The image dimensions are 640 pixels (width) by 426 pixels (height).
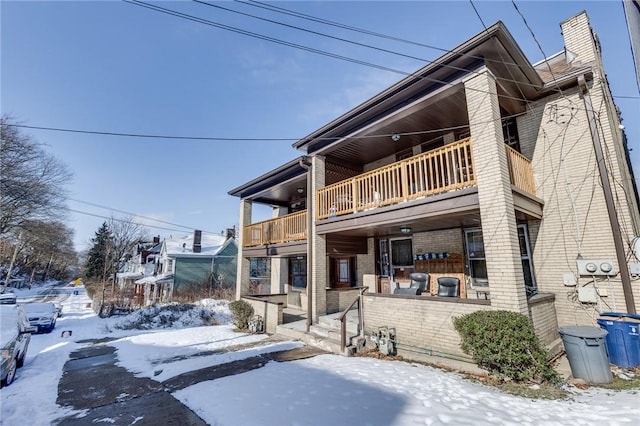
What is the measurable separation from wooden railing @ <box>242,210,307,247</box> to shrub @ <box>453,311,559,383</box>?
6761mm

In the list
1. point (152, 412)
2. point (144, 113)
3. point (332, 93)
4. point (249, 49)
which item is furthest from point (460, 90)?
point (144, 113)

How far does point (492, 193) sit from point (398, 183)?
2.42 meters

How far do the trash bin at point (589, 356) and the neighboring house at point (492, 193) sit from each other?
30.2 inches

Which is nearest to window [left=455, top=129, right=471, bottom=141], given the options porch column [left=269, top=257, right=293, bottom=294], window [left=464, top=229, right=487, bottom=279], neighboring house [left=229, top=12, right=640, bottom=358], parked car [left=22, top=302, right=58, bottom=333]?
neighboring house [left=229, top=12, right=640, bottom=358]

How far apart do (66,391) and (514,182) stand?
35.3 feet

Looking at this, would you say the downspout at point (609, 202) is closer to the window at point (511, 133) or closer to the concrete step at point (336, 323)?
the window at point (511, 133)

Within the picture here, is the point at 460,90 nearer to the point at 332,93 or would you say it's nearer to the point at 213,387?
the point at 332,93

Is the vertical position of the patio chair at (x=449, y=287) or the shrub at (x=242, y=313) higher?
the patio chair at (x=449, y=287)

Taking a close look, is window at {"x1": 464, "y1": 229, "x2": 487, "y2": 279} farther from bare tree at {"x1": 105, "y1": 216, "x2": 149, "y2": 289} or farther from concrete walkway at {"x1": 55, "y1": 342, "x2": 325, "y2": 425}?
bare tree at {"x1": 105, "y1": 216, "x2": 149, "y2": 289}

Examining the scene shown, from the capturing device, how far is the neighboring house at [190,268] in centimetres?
2602

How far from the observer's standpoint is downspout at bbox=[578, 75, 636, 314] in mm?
6129

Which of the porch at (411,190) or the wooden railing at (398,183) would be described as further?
the wooden railing at (398,183)

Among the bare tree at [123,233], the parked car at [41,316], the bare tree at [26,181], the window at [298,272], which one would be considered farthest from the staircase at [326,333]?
the bare tree at [123,233]

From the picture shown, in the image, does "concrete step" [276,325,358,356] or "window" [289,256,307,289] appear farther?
"window" [289,256,307,289]
